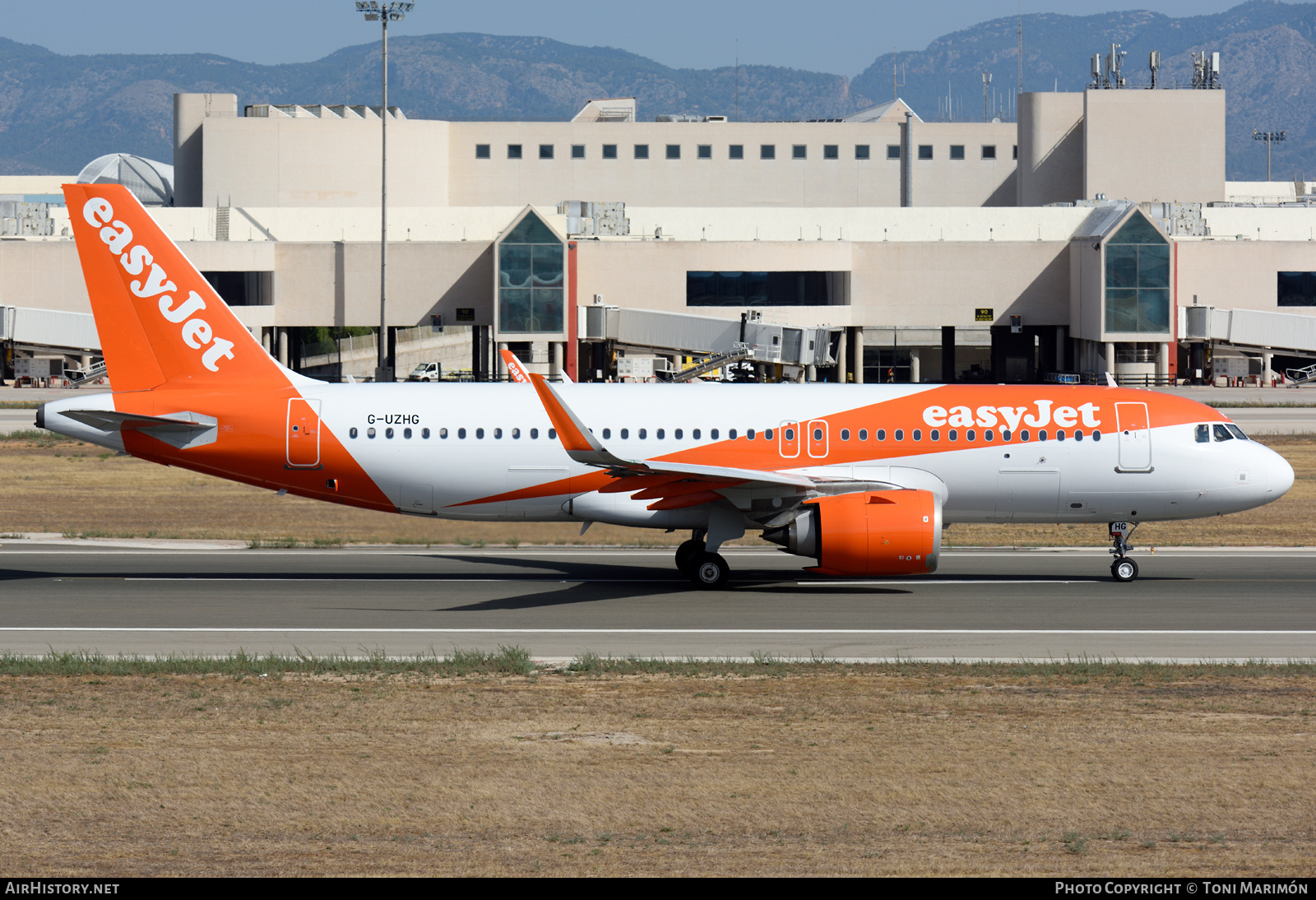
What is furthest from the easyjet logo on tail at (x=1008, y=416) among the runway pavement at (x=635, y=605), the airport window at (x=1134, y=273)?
the airport window at (x=1134, y=273)

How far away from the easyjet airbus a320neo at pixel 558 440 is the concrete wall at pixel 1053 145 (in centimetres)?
9684

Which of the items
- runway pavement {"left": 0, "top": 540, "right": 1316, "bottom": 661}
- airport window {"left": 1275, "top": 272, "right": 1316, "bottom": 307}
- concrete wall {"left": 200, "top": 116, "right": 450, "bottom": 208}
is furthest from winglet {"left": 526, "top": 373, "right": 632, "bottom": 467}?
concrete wall {"left": 200, "top": 116, "right": 450, "bottom": 208}

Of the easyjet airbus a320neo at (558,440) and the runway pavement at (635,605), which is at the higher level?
the easyjet airbus a320neo at (558,440)

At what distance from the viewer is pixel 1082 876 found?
12.0m

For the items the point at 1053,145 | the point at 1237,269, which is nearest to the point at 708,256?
the point at 1237,269

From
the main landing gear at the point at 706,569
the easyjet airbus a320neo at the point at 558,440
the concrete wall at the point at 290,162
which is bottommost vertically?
the main landing gear at the point at 706,569

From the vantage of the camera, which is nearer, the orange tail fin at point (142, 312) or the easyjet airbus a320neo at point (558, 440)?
the easyjet airbus a320neo at point (558, 440)

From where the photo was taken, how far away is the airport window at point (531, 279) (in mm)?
90312

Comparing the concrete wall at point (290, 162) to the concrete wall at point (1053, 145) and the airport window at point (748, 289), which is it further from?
the concrete wall at point (1053, 145)

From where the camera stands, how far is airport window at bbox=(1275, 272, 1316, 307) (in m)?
96.9

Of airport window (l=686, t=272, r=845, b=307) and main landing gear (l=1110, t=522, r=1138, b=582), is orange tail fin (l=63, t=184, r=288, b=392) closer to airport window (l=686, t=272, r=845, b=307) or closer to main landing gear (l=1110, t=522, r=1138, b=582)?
main landing gear (l=1110, t=522, r=1138, b=582)

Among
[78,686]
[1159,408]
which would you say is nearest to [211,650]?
[78,686]

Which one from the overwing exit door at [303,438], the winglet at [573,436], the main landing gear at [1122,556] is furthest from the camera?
the main landing gear at [1122,556]
